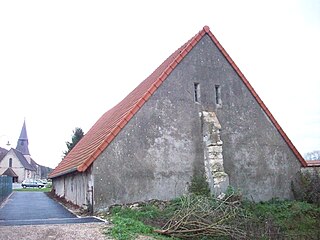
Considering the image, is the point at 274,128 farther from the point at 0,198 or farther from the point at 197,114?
the point at 0,198

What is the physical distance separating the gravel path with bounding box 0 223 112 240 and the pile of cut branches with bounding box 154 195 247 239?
199 centimetres

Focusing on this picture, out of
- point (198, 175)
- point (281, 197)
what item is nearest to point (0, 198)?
point (198, 175)

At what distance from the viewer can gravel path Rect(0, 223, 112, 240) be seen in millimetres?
9070

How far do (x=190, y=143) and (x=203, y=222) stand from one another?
6.22 metres

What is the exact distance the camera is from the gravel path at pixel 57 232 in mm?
9070

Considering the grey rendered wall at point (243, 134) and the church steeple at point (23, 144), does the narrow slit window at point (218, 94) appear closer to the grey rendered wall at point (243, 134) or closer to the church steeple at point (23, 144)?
the grey rendered wall at point (243, 134)

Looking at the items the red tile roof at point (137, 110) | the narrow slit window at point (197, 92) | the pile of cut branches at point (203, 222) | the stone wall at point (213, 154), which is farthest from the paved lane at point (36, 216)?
the narrow slit window at point (197, 92)

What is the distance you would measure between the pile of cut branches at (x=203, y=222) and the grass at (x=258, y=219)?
0.44 metres

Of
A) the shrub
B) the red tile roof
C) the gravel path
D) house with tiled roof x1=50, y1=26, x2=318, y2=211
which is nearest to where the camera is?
the gravel path

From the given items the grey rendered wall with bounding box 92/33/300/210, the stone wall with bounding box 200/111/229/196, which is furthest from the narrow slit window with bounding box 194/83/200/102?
the stone wall with bounding box 200/111/229/196

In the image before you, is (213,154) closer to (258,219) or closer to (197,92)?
(197,92)

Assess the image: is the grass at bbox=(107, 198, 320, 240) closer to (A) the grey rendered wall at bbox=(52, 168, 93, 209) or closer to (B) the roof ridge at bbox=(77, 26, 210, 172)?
(A) the grey rendered wall at bbox=(52, 168, 93, 209)

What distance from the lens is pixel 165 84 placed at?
53.7 ft

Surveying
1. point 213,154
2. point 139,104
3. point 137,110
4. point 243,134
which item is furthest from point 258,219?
point 139,104
